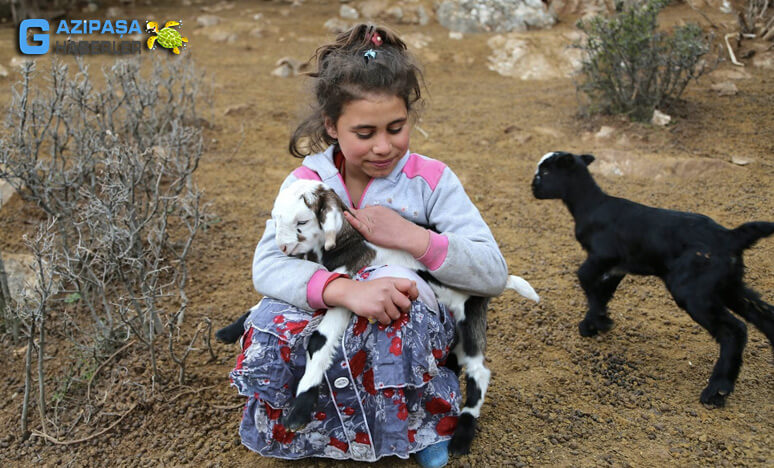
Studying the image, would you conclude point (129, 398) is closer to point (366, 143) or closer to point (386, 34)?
point (366, 143)

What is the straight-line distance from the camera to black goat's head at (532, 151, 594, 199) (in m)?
3.30

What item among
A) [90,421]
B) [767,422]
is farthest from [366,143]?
[767,422]

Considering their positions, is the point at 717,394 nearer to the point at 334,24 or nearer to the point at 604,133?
the point at 604,133

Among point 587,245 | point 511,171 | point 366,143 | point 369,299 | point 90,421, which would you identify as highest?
point 366,143

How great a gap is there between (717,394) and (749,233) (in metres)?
0.68

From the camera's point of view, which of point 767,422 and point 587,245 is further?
point 587,245

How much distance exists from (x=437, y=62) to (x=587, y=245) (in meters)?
6.79

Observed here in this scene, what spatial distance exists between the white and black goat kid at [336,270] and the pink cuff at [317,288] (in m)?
0.05

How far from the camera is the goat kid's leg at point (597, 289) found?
3021mm

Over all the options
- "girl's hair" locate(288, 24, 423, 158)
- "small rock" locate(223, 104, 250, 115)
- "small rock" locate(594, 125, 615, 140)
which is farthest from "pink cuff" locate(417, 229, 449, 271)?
"small rock" locate(223, 104, 250, 115)

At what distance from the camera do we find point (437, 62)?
934cm

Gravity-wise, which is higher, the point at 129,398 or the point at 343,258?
the point at 343,258

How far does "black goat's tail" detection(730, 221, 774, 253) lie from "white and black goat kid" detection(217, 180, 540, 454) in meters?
1.12

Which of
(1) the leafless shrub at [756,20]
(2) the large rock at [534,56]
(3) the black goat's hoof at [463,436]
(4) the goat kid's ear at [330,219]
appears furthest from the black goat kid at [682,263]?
(1) the leafless shrub at [756,20]
